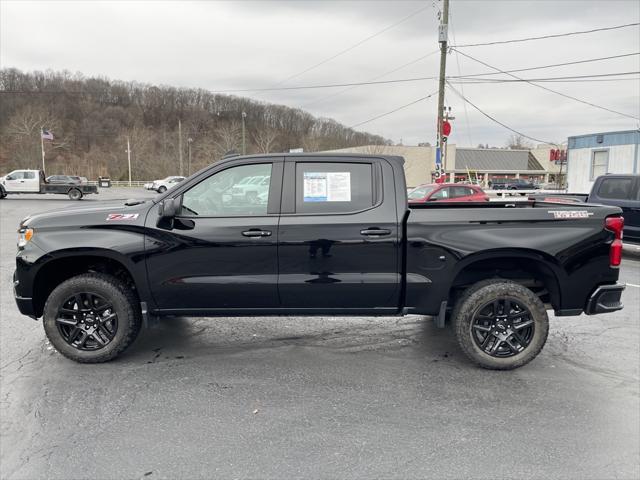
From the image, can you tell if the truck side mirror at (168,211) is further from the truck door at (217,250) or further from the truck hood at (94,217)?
the truck hood at (94,217)

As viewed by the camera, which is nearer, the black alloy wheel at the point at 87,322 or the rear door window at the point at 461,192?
the black alloy wheel at the point at 87,322

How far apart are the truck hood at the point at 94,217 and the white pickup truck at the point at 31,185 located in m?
28.7

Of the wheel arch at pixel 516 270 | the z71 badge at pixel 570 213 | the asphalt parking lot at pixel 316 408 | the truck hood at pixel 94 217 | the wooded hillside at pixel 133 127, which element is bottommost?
the asphalt parking lot at pixel 316 408

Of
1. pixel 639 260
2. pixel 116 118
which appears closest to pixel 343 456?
pixel 639 260

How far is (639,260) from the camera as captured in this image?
32.4 ft

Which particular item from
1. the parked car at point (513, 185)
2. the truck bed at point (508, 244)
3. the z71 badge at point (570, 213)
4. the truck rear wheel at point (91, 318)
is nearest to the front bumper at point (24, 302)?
the truck rear wheel at point (91, 318)

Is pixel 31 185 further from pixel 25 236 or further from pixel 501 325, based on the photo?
pixel 501 325

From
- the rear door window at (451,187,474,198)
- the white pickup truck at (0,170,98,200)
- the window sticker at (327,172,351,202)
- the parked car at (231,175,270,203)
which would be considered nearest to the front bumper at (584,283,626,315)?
the window sticker at (327,172,351,202)

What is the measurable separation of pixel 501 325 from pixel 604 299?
2.96 ft

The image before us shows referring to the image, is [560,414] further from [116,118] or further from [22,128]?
[116,118]

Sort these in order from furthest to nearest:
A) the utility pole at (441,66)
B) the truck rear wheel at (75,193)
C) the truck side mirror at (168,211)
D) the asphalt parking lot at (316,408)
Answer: the truck rear wheel at (75,193)
the utility pole at (441,66)
the truck side mirror at (168,211)
the asphalt parking lot at (316,408)

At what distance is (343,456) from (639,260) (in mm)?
9953

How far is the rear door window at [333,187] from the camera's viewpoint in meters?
3.90

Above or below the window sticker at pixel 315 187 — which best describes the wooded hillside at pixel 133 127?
above
